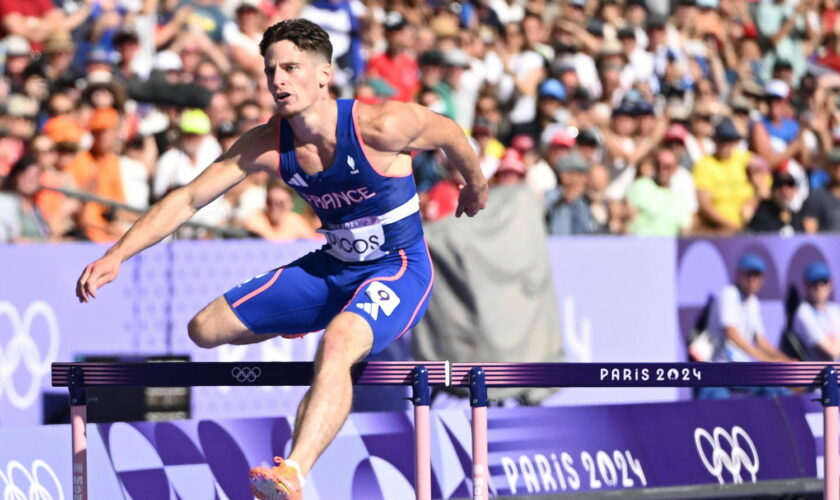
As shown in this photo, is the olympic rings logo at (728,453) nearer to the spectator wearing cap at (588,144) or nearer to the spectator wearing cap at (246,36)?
the spectator wearing cap at (588,144)

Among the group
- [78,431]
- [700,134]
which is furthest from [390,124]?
[700,134]

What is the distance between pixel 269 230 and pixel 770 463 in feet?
14.2

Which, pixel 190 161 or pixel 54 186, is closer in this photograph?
pixel 54 186

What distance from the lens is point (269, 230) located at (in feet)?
38.4

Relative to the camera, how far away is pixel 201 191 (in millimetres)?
6766

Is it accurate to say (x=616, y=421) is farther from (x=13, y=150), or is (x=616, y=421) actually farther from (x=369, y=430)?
(x=13, y=150)

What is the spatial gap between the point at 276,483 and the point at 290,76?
1.81 meters

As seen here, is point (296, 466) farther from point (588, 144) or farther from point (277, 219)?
point (588, 144)

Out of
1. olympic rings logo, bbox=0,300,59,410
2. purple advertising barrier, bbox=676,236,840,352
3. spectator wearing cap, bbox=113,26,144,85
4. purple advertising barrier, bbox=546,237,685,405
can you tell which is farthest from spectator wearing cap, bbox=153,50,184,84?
purple advertising barrier, bbox=676,236,840,352

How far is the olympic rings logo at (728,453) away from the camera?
360 inches

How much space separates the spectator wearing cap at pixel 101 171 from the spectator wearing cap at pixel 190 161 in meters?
0.33

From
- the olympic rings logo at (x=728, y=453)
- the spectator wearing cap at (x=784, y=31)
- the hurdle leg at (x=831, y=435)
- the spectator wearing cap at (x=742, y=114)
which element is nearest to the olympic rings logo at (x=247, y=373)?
the hurdle leg at (x=831, y=435)

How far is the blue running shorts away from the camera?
6.89 meters

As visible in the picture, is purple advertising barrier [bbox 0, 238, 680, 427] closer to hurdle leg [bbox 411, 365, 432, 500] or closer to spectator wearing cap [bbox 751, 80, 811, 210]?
hurdle leg [bbox 411, 365, 432, 500]
